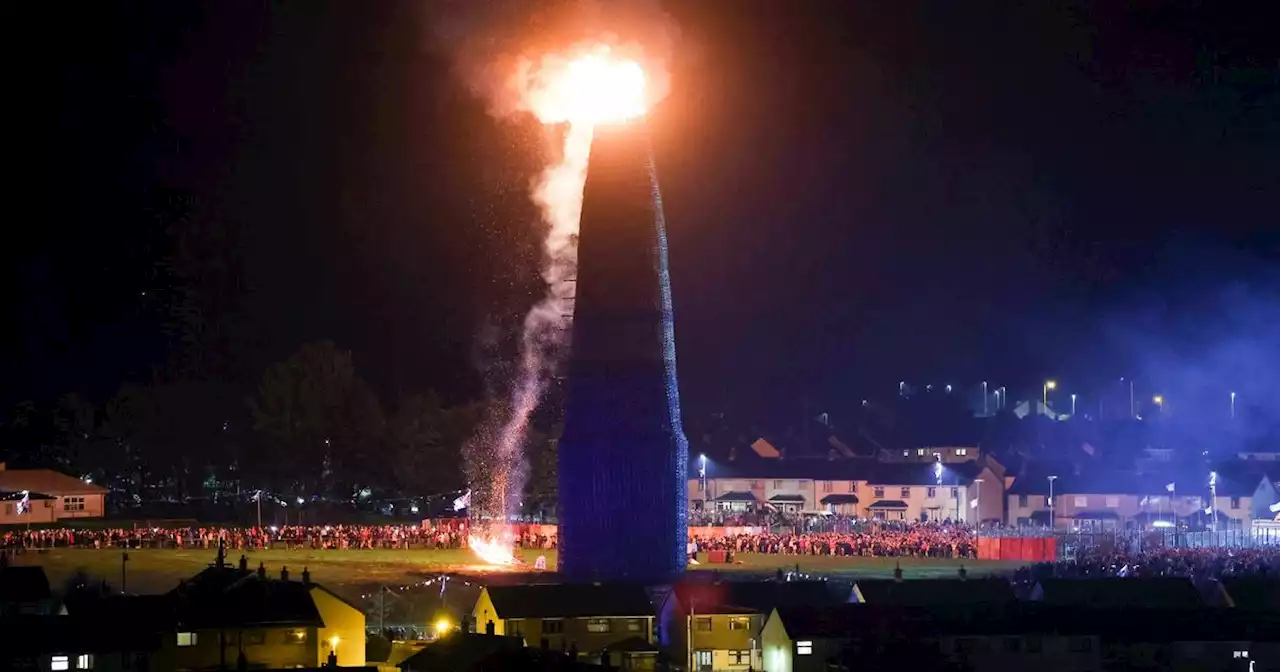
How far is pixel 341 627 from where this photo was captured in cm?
5062

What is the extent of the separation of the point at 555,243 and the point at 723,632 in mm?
28457

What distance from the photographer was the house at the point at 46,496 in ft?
321

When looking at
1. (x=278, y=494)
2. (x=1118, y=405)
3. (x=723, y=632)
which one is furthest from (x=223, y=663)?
(x=1118, y=405)

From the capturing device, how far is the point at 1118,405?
603ft

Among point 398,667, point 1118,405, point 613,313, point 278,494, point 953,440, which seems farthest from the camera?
point 1118,405

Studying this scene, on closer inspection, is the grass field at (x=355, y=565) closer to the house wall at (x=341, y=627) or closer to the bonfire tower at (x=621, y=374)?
the bonfire tower at (x=621, y=374)

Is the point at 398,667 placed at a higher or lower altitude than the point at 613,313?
lower

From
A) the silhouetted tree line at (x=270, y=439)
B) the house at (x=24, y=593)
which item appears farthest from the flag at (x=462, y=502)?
the house at (x=24, y=593)

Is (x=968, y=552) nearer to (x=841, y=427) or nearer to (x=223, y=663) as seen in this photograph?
(x=223, y=663)

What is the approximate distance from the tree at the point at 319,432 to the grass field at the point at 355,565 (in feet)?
77.2

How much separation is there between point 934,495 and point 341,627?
2994 inches

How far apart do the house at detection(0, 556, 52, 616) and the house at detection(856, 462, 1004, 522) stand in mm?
70800

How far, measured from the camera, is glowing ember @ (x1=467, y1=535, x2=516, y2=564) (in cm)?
7831

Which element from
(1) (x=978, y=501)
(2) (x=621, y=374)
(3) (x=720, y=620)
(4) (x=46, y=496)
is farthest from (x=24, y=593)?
(1) (x=978, y=501)
